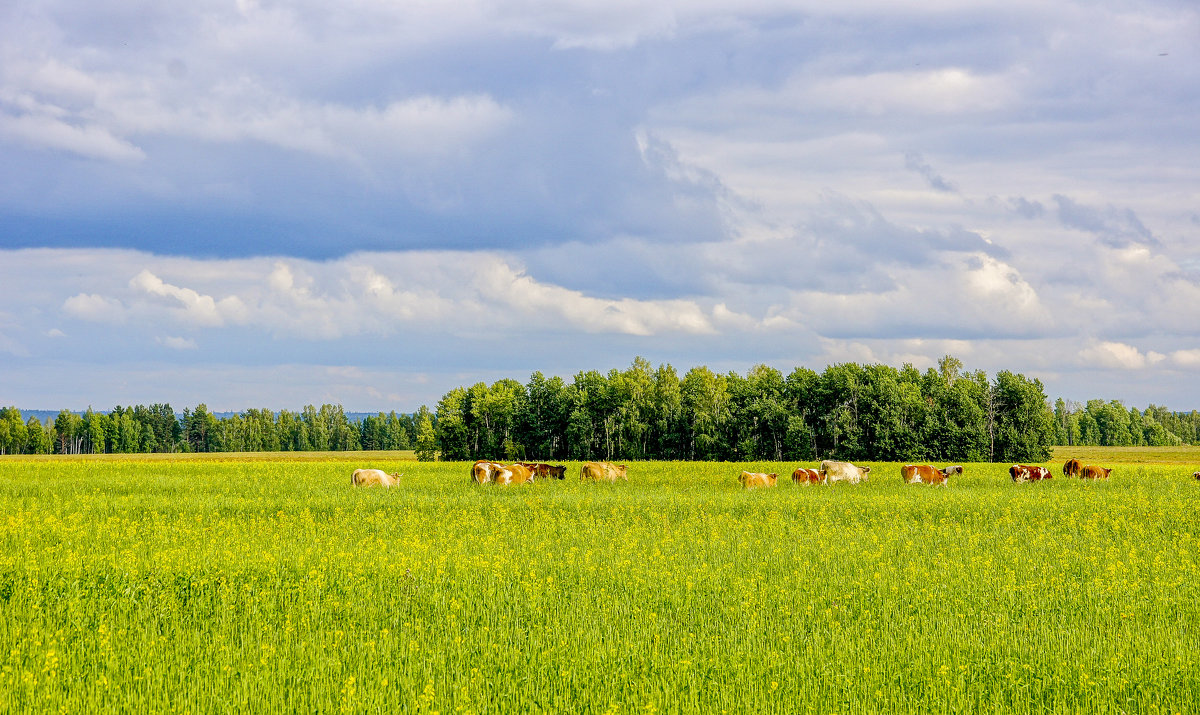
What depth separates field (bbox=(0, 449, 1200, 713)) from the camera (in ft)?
29.8

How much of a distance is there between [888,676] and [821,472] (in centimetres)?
3197

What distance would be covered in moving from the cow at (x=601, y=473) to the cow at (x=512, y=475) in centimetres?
321

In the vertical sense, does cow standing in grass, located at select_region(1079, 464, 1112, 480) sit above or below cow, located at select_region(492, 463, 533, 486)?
below

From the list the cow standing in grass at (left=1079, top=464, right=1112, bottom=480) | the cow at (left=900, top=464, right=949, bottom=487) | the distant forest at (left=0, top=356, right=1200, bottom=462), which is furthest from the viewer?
the distant forest at (left=0, top=356, right=1200, bottom=462)

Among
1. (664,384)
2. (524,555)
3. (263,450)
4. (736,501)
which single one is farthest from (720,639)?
(263,450)

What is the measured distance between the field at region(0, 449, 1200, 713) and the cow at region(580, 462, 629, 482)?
689 inches

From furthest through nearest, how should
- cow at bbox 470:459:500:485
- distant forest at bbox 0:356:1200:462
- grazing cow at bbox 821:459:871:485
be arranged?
distant forest at bbox 0:356:1200:462 < grazing cow at bbox 821:459:871:485 < cow at bbox 470:459:500:485

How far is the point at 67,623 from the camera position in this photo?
11.6m

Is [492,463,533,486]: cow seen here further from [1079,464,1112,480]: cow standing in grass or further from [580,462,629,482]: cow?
[1079,464,1112,480]: cow standing in grass

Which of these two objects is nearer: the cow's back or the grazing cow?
the grazing cow

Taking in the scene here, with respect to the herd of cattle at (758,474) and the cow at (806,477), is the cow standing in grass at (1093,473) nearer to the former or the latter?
the herd of cattle at (758,474)

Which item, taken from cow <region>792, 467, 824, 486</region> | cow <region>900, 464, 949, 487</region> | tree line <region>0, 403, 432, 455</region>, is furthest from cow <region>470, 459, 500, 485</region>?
tree line <region>0, 403, 432, 455</region>

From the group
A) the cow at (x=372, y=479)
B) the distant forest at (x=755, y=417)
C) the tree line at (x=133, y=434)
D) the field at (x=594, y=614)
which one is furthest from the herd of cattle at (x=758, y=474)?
the tree line at (x=133, y=434)

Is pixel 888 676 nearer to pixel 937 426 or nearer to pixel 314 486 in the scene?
pixel 314 486
